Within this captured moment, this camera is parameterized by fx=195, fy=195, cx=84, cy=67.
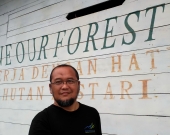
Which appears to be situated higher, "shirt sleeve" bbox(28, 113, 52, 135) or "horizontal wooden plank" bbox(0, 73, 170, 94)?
"horizontal wooden plank" bbox(0, 73, 170, 94)

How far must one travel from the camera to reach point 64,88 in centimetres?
132

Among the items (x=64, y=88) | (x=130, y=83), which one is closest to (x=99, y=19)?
(x=130, y=83)

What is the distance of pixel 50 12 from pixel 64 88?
1639 mm

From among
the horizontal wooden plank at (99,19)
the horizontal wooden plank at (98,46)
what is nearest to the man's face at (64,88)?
the horizontal wooden plank at (98,46)

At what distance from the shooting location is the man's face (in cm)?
132

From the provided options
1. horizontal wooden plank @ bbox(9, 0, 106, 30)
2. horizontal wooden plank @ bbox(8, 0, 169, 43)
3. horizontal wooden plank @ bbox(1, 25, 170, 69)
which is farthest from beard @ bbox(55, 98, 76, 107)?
Result: horizontal wooden plank @ bbox(9, 0, 106, 30)

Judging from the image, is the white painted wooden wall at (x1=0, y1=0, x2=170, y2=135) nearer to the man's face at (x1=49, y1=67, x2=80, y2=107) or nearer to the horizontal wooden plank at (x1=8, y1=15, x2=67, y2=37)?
the horizontal wooden plank at (x1=8, y1=15, x2=67, y2=37)

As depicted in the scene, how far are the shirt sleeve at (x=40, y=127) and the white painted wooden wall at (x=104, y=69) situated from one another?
0.89 meters

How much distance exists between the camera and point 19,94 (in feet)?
9.18

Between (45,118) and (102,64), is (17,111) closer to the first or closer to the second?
(102,64)

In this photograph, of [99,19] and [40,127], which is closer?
[40,127]

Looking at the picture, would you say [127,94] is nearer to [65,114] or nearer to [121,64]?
[121,64]

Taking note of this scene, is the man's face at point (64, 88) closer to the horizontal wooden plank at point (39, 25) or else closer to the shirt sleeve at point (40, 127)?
the shirt sleeve at point (40, 127)

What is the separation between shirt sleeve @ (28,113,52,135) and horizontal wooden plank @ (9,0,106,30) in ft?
4.99
